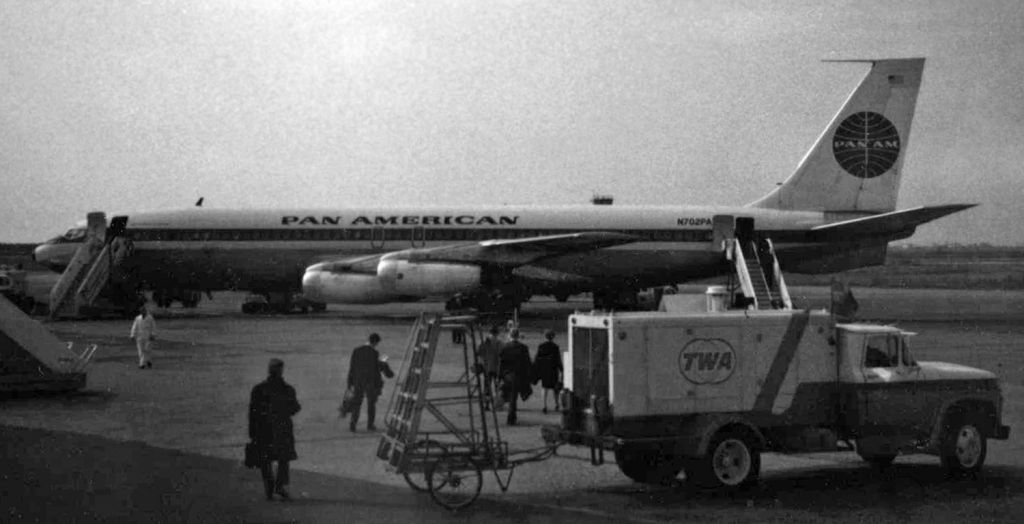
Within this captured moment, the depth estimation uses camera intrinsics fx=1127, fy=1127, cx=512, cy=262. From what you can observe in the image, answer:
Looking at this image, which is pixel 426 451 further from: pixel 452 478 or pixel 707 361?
pixel 707 361

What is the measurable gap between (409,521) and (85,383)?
12.1m

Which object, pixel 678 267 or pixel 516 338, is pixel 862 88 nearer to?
pixel 678 267

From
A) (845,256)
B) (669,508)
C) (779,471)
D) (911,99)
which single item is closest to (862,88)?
(911,99)

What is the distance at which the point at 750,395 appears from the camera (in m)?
12.6

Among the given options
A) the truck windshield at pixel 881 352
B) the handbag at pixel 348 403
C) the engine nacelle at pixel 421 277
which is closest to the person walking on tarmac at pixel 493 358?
the handbag at pixel 348 403

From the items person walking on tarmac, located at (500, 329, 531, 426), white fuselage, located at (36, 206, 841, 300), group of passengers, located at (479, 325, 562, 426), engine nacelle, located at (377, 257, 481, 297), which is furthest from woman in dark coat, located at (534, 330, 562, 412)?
white fuselage, located at (36, 206, 841, 300)

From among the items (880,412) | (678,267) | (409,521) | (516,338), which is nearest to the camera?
(409,521)

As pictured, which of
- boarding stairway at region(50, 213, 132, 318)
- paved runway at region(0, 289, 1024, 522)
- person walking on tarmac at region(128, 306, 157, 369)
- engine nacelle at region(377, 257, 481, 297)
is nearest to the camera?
paved runway at region(0, 289, 1024, 522)

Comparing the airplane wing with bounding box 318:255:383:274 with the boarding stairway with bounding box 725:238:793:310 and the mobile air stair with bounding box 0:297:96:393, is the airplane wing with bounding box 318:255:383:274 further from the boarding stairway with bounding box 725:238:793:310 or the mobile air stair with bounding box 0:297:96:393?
the mobile air stair with bounding box 0:297:96:393

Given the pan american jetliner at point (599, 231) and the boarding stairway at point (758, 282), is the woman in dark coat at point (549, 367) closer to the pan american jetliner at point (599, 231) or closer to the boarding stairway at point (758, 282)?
the boarding stairway at point (758, 282)

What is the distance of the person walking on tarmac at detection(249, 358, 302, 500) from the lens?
11.5m

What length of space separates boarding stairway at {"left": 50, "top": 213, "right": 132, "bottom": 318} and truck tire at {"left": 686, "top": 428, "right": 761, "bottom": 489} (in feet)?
99.5

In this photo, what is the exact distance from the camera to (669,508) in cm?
1152

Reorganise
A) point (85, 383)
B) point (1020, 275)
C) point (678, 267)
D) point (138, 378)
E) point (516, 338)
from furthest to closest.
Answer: point (1020, 275)
point (678, 267)
point (138, 378)
point (85, 383)
point (516, 338)
